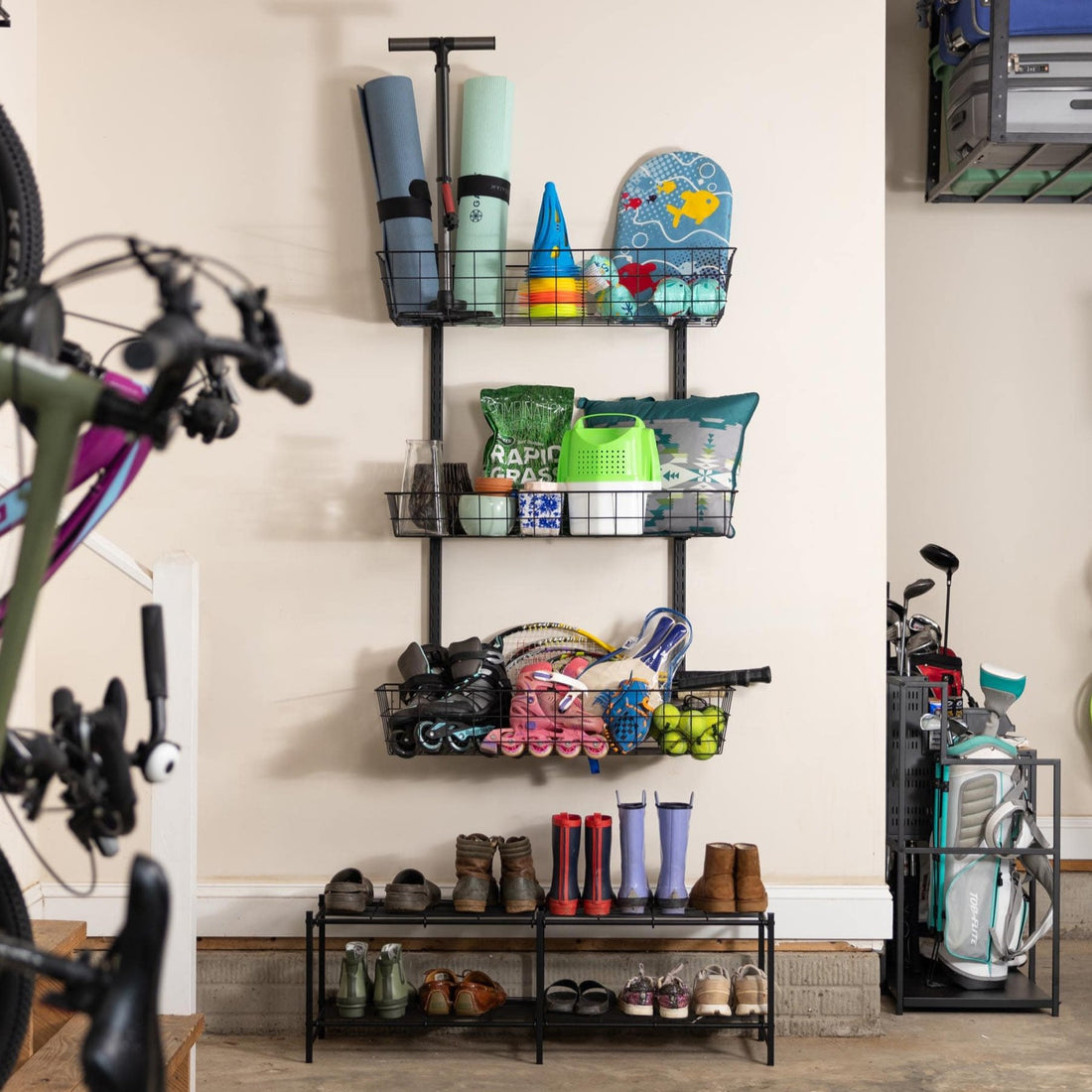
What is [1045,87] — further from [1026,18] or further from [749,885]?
[749,885]

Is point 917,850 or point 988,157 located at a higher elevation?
point 988,157

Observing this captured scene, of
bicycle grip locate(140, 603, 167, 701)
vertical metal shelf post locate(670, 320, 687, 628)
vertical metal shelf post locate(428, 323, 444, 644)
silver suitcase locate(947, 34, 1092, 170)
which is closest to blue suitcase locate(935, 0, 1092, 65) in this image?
silver suitcase locate(947, 34, 1092, 170)

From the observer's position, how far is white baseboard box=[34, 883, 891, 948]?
2.85 metres

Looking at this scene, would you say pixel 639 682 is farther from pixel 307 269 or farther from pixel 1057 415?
pixel 1057 415

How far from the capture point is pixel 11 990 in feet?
3.31

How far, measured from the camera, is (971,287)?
372cm

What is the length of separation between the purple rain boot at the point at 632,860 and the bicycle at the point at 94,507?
182 cm

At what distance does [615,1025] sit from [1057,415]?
7.64 feet

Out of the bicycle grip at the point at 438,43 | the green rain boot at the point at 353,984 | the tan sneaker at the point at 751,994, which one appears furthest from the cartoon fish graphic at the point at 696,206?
the green rain boot at the point at 353,984

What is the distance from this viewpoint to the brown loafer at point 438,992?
2.65 m

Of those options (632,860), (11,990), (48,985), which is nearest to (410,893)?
(632,860)

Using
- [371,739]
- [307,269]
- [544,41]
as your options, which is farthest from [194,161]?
[371,739]

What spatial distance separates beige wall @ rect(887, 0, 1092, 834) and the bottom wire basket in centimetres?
133

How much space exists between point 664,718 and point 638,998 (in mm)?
628
